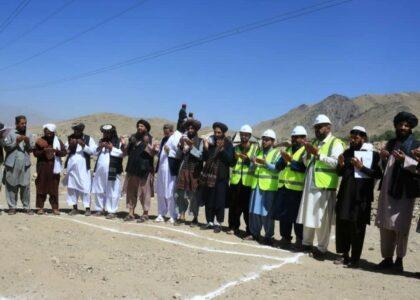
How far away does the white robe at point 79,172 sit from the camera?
30.7ft

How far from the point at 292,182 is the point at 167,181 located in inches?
105

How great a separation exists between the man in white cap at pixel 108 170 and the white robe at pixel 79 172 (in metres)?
0.15

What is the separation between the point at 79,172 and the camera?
936 centimetres

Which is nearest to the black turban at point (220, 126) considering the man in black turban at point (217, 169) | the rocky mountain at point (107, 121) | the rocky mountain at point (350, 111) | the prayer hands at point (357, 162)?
the man in black turban at point (217, 169)

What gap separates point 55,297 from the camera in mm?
4695

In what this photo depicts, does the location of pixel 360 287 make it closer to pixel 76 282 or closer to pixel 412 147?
pixel 412 147

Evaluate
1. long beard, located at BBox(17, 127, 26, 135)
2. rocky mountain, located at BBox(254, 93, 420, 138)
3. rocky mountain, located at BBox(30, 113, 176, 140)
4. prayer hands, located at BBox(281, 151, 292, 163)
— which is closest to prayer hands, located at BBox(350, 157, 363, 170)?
prayer hands, located at BBox(281, 151, 292, 163)

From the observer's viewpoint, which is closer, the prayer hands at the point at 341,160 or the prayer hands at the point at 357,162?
the prayer hands at the point at 357,162

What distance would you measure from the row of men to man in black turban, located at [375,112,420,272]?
0.01 metres

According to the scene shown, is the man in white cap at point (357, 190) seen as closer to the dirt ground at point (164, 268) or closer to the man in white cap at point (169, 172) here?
the dirt ground at point (164, 268)

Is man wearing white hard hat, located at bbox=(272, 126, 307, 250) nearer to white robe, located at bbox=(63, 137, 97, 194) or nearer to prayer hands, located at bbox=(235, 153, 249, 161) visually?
prayer hands, located at bbox=(235, 153, 249, 161)

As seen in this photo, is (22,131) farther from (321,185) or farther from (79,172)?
(321,185)

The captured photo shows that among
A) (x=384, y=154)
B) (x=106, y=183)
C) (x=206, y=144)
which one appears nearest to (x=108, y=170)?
(x=106, y=183)

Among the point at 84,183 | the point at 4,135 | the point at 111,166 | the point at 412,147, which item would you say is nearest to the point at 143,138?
the point at 111,166
